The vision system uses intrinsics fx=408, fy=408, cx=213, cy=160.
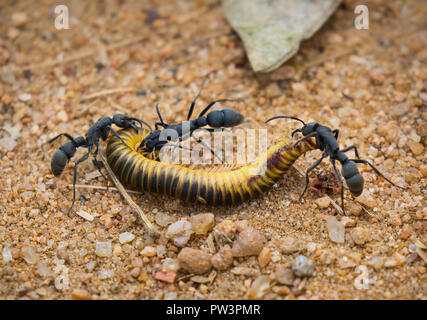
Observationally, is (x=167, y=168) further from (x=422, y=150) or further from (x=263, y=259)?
(x=422, y=150)

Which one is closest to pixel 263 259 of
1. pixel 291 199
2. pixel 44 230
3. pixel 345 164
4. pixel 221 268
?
pixel 221 268

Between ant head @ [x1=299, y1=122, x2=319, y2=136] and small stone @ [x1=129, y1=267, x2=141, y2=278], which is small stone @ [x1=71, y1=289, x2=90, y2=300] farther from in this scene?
ant head @ [x1=299, y1=122, x2=319, y2=136]

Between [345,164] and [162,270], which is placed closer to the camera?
[162,270]

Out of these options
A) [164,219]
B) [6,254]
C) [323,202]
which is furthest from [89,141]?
[323,202]

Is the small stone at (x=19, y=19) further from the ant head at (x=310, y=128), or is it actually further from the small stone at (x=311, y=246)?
the small stone at (x=311, y=246)

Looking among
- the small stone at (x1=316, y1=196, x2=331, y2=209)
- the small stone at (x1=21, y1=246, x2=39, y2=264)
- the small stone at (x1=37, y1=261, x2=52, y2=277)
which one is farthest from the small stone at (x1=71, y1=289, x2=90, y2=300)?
the small stone at (x1=316, y1=196, x2=331, y2=209)

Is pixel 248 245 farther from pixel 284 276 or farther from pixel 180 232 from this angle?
pixel 180 232

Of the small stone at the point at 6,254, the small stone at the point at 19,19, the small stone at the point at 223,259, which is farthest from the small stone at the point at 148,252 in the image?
the small stone at the point at 19,19
